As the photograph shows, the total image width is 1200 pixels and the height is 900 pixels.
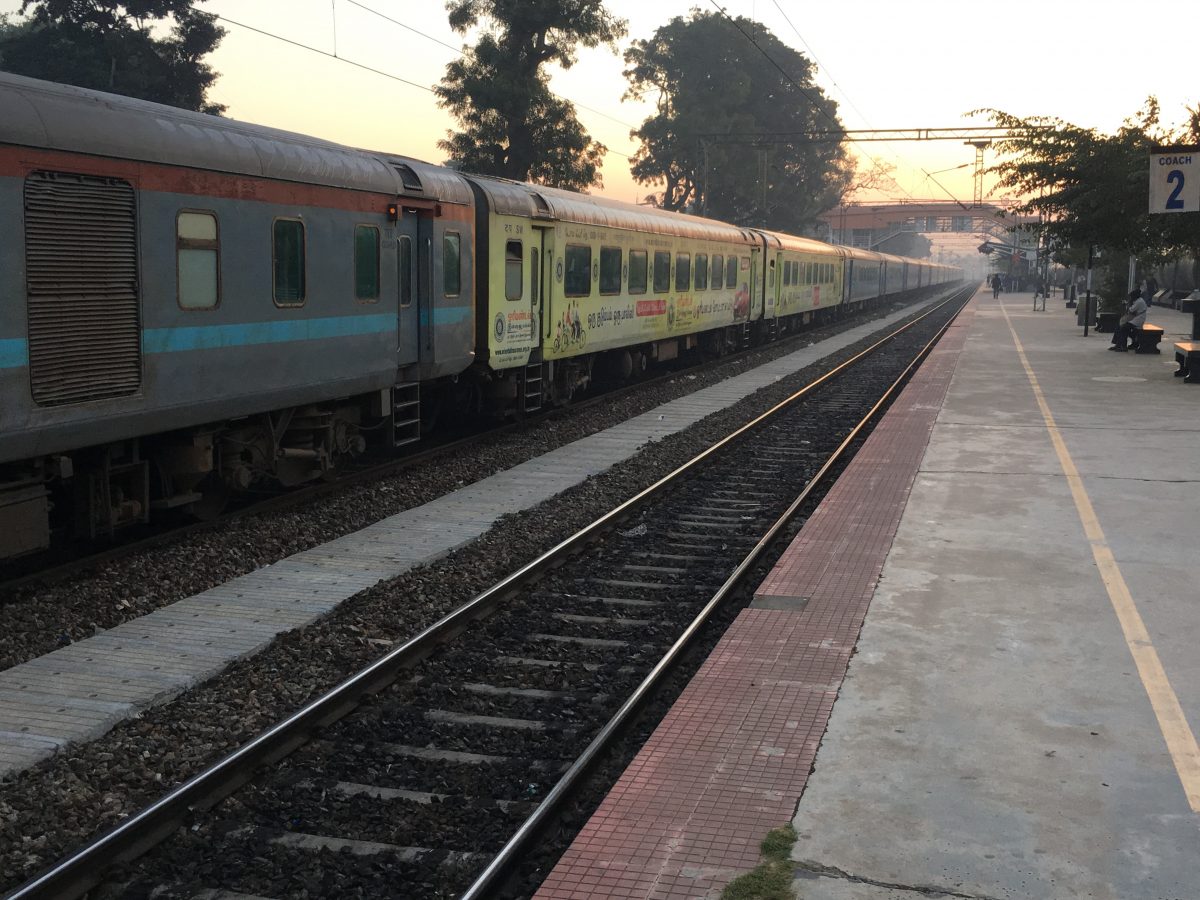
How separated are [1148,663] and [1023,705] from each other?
1054mm

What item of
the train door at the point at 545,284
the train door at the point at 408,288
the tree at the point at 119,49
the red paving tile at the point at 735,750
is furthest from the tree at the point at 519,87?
the red paving tile at the point at 735,750

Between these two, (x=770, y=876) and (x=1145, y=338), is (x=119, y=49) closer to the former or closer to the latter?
(x=1145, y=338)

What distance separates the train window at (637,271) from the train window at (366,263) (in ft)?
30.8

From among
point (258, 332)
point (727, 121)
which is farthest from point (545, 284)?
point (727, 121)

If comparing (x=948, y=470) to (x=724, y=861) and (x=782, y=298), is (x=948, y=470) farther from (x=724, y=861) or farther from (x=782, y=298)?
(x=782, y=298)

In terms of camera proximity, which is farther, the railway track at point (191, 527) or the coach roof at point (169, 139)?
the railway track at point (191, 527)

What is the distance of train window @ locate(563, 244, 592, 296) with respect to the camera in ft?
58.0

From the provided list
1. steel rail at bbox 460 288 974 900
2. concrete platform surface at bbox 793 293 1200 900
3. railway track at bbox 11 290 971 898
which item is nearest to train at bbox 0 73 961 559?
railway track at bbox 11 290 971 898

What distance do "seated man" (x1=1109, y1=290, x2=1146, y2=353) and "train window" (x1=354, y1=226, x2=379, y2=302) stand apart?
2306cm

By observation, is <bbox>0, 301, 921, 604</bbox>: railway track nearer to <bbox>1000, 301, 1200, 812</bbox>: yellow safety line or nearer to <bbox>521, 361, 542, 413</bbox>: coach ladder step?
<bbox>521, 361, 542, 413</bbox>: coach ladder step

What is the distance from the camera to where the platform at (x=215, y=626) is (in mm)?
6047

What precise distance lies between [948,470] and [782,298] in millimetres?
23597

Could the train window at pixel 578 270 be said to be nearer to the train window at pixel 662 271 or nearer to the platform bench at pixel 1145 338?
the train window at pixel 662 271

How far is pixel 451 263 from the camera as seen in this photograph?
44.5ft
